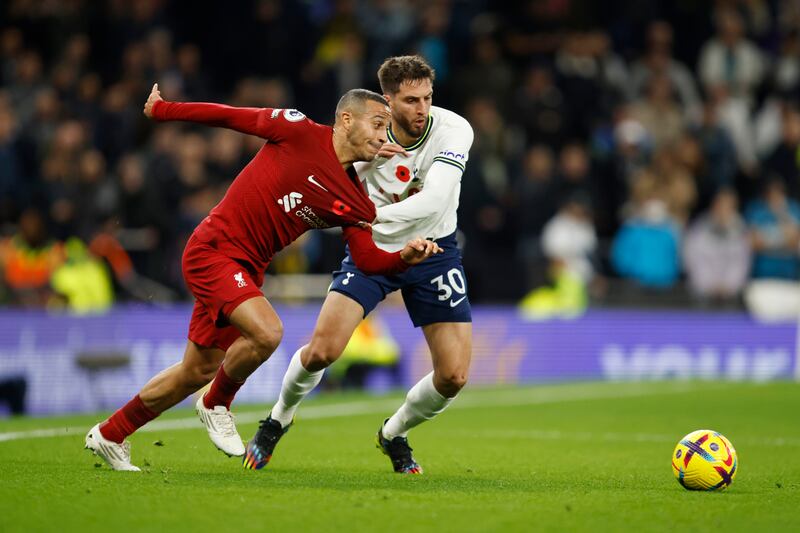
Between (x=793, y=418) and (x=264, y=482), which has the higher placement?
→ (x=264, y=482)

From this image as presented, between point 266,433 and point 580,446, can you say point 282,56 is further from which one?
point 266,433

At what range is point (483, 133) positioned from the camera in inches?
746

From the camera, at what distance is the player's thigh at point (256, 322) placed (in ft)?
25.2

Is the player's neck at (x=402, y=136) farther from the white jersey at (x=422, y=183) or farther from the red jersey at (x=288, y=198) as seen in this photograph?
the red jersey at (x=288, y=198)

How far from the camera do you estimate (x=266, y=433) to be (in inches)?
336

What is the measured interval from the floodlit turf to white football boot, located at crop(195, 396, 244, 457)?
0.18 m

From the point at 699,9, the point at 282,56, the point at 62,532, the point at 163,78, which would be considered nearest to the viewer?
the point at 62,532

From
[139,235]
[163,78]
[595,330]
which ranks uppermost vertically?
[163,78]

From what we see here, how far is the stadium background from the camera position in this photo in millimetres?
17281

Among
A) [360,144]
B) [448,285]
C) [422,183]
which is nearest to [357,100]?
[360,144]

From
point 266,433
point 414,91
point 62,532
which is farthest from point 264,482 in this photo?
point 414,91

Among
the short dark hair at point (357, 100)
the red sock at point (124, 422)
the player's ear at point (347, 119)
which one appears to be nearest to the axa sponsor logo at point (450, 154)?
the short dark hair at point (357, 100)

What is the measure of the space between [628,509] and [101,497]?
2.73m

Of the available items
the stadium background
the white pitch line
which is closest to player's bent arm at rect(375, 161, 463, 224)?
the white pitch line
